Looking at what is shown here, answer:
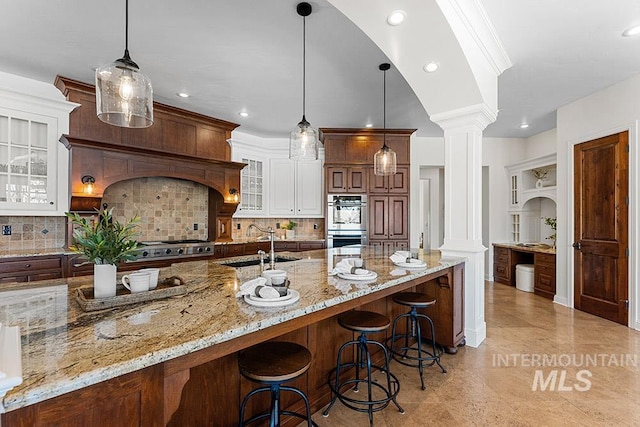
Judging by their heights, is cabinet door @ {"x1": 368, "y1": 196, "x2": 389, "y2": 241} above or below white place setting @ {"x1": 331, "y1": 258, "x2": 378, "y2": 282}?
above

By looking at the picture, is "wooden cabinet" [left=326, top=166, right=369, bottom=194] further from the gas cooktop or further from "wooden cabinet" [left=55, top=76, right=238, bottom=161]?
the gas cooktop

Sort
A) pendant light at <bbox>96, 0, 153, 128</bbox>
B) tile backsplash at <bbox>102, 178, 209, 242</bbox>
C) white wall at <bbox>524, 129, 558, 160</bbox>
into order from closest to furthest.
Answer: pendant light at <bbox>96, 0, 153, 128</bbox>, tile backsplash at <bbox>102, 178, 209, 242</bbox>, white wall at <bbox>524, 129, 558, 160</bbox>

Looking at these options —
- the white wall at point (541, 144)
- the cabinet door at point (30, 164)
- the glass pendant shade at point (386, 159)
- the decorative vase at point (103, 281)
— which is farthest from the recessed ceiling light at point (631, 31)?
the cabinet door at point (30, 164)

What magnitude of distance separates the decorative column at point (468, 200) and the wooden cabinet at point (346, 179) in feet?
7.25

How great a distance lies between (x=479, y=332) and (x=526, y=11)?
2.84 metres

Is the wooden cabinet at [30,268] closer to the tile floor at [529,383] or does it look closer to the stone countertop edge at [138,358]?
the stone countertop edge at [138,358]

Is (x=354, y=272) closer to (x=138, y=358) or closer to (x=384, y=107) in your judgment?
(x=138, y=358)

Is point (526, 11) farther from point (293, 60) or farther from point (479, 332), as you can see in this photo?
point (479, 332)

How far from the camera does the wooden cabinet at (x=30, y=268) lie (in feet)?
10.0

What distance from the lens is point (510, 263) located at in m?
5.71

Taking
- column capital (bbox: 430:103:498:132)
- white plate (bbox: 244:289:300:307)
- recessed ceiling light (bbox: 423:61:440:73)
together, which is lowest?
white plate (bbox: 244:289:300:307)

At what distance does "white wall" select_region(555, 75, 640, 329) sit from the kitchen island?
129 inches

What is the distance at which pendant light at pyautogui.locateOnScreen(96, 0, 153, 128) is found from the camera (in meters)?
1.66

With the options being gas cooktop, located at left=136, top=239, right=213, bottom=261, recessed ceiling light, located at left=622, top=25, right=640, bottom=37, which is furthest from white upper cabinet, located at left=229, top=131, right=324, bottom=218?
recessed ceiling light, located at left=622, top=25, right=640, bottom=37
